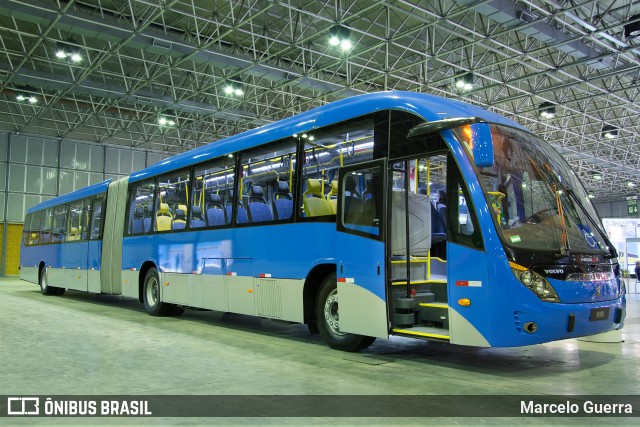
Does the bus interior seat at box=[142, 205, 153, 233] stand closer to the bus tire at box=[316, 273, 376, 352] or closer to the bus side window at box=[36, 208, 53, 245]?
the bus tire at box=[316, 273, 376, 352]

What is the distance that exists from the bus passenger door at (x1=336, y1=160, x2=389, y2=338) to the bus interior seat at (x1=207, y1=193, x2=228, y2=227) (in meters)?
3.29

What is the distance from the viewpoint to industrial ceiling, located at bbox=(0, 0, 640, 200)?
17156mm

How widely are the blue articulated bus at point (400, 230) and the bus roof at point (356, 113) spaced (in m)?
0.02

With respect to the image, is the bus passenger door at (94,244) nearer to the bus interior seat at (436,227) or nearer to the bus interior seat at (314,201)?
the bus interior seat at (314,201)

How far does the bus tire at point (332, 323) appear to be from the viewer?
7.46 metres

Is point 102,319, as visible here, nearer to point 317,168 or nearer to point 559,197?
point 317,168

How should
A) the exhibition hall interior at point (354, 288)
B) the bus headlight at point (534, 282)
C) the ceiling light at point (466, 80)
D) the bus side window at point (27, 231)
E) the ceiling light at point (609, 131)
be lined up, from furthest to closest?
the ceiling light at point (609, 131)
the ceiling light at point (466, 80)
the bus side window at point (27, 231)
the bus headlight at point (534, 282)
the exhibition hall interior at point (354, 288)

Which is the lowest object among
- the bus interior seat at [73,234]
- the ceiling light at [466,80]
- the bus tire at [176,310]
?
the bus tire at [176,310]

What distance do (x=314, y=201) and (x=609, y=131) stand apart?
27.0m

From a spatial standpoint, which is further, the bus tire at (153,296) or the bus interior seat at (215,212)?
the bus tire at (153,296)

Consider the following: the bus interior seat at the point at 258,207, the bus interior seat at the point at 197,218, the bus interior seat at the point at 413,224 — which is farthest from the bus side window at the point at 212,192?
the bus interior seat at the point at 413,224

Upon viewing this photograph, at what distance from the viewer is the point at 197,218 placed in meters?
10.9

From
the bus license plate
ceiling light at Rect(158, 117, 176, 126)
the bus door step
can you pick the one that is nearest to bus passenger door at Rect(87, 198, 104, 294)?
the bus door step

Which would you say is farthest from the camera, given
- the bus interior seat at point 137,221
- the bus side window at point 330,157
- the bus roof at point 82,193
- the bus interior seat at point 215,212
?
the bus roof at point 82,193
